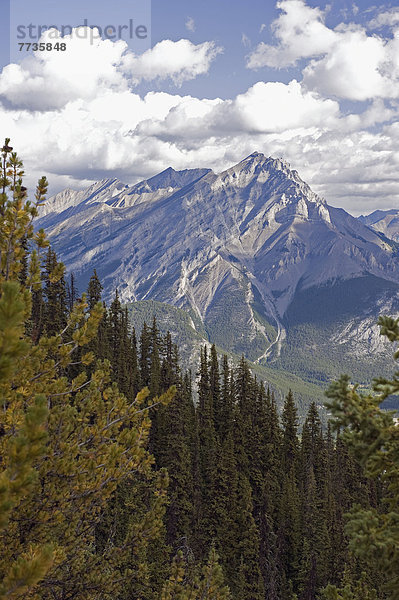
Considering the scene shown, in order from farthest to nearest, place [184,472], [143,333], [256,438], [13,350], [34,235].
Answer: [143,333] → [256,438] → [184,472] → [34,235] → [13,350]

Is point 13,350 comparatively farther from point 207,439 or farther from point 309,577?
point 207,439

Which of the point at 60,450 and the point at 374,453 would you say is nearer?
the point at 374,453

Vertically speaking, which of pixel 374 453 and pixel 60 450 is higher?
pixel 374 453

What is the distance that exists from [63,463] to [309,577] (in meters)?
44.9

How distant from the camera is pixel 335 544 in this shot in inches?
1727

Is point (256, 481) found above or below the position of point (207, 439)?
below

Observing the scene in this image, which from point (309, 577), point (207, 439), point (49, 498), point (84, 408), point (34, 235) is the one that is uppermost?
point (34, 235)

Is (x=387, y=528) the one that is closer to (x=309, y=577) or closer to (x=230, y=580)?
(x=230, y=580)

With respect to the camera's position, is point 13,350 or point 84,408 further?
point 84,408

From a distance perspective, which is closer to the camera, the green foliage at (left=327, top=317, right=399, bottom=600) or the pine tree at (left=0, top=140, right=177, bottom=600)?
the green foliage at (left=327, top=317, right=399, bottom=600)

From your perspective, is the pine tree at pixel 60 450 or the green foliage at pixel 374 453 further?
the pine tree at pixel 60 450

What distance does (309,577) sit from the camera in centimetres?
4353

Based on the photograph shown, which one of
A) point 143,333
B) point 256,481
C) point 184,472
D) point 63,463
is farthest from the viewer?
point 143,333

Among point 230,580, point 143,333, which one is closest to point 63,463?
point 230,580
